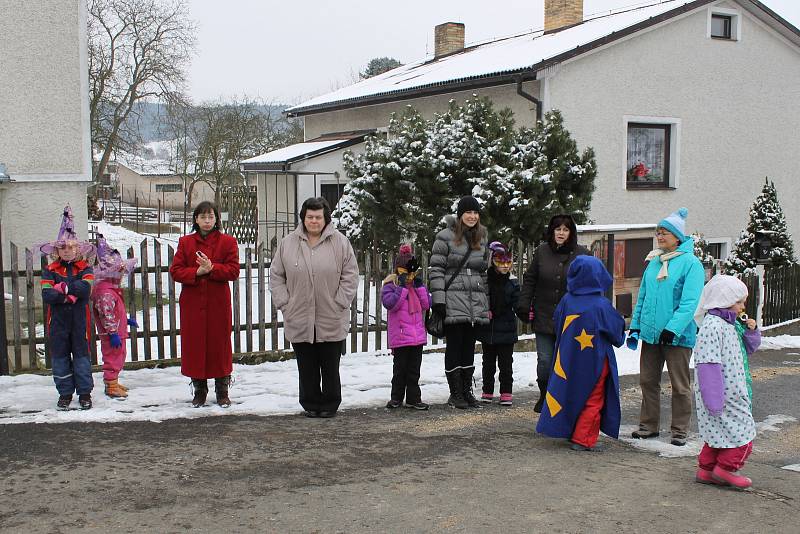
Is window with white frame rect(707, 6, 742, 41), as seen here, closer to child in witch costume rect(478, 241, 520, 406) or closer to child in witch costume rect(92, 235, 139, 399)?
child in witch costume rect(478, 241, 520, 406)

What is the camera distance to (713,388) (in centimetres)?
518

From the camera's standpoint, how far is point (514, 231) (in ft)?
40.7

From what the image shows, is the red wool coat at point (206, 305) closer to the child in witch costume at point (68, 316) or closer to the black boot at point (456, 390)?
the child in witch costume at point (68, 316)

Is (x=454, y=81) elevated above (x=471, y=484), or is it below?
above

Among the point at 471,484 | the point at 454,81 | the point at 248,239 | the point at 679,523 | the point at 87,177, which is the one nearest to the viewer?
the point at 679,523

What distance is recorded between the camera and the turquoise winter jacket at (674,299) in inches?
246

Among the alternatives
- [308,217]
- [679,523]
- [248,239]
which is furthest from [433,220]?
[248,239]

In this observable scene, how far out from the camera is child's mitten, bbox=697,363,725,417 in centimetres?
514

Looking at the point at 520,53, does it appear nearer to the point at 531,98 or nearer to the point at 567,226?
the point at 531,98

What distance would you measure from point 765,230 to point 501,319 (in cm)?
1151

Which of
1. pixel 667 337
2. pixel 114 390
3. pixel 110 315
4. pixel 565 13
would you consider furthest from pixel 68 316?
pixel 565 13

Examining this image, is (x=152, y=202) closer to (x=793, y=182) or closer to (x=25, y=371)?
Result: (x=793, y=182)

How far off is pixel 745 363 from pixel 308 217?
11.1 ft

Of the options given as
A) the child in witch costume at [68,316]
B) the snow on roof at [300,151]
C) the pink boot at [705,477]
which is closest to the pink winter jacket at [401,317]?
the child in witch costume at [68,316]
